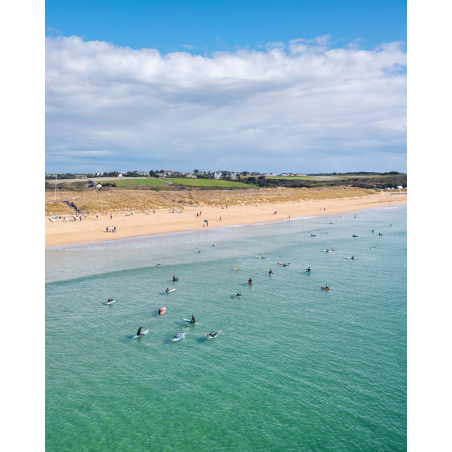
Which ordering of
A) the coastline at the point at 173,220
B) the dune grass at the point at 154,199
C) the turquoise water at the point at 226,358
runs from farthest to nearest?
the dune grass at the point at 154,199
the coastline at the point at 173,220
the turquoise water at the point at 226,358

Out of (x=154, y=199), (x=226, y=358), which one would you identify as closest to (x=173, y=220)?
(x=154, y=199)

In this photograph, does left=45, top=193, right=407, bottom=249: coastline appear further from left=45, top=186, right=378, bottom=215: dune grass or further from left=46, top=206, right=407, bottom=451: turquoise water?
left=46, top=206, right=407, bottom=451: turquoise water

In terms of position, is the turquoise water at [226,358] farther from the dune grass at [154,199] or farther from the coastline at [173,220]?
the dune grass at [154,199]

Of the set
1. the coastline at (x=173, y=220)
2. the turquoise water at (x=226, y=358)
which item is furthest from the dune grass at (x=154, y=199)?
the turquoise water at (x=226, y=358)

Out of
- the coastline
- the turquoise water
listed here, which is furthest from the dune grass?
the turquoise water

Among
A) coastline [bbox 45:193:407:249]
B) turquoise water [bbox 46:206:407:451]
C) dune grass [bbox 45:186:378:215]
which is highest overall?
dune grass [bbox 45:186:378:215]

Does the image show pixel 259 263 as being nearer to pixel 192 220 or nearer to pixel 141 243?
pixel 141 243

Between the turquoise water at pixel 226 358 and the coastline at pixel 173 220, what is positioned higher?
the coastline at pixel 173 220
